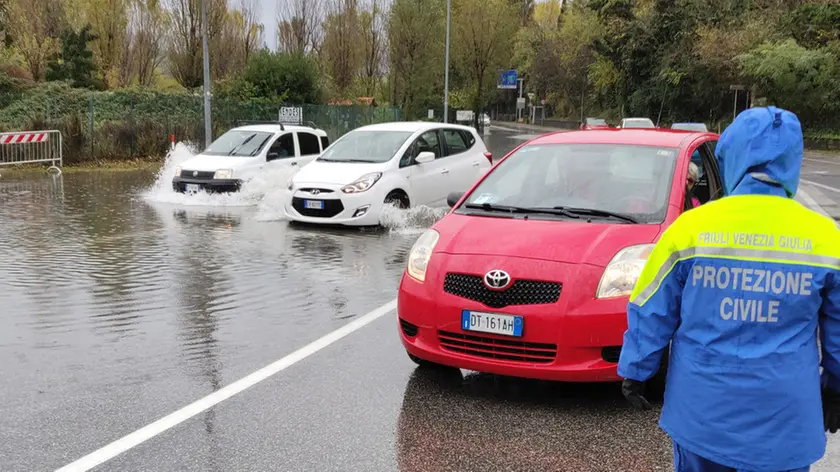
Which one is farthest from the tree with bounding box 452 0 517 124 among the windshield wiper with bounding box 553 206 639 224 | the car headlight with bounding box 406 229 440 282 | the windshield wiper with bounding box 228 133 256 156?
the car headlight with bounding box 406 229 440 282

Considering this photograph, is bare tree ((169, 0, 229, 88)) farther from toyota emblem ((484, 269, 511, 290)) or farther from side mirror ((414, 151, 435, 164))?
toyota emblem ((484, 269, 511, 290))

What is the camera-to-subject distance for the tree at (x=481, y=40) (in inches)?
2509

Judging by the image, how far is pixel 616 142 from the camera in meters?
6.18

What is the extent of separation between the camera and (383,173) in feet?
39.5

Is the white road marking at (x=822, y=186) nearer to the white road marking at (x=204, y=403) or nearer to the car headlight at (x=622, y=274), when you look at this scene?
the white road marking at (x=204, y=403)

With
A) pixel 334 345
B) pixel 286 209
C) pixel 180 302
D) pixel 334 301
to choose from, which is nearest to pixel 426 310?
pixel 334 345

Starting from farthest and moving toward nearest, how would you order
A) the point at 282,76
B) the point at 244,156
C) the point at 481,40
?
the point at 481,40 → the point at 282,76 → the point at 244,156

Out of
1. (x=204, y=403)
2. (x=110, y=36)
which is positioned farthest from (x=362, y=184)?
(x=110, y=36)

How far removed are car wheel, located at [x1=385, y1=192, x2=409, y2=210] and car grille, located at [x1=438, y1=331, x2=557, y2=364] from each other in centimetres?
743

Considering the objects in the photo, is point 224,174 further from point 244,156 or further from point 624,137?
point 624,137

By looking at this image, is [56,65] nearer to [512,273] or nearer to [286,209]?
[286,209]

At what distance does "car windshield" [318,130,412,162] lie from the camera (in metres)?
12.6

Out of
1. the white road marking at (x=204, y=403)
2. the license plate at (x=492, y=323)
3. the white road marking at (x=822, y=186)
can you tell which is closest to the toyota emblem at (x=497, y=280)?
the license plate at (x=492, y=323)

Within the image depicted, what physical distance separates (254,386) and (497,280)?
5.62ft
